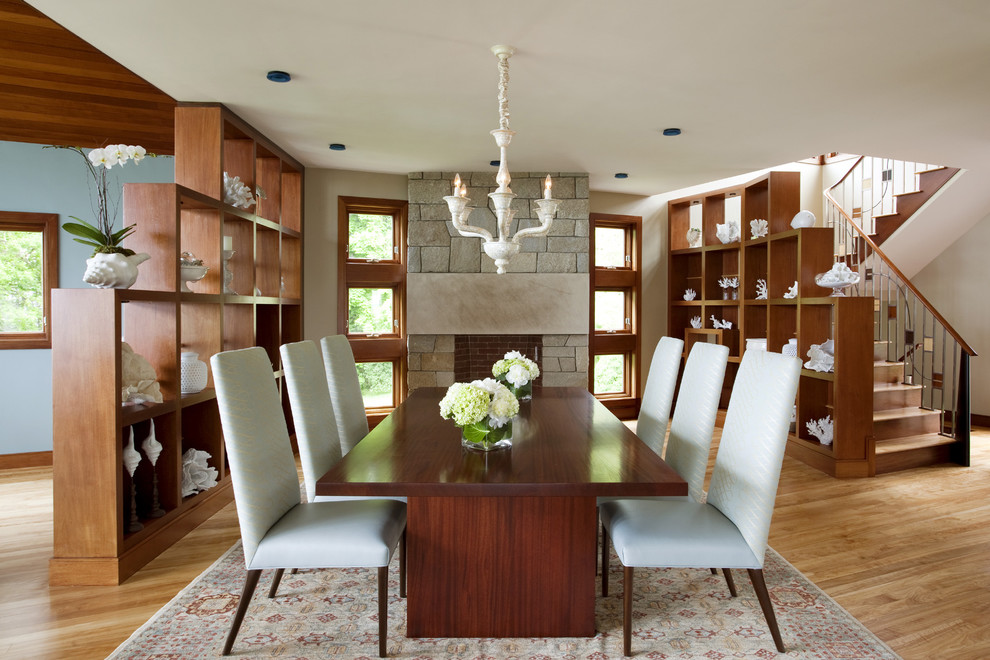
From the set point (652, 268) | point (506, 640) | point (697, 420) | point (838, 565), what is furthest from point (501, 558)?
point (652, 268)

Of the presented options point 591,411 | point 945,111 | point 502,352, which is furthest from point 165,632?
point 945,111

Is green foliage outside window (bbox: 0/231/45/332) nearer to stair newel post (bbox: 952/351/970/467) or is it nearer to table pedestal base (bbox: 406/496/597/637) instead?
table pedestal base (bbox: 406/496/597/637)

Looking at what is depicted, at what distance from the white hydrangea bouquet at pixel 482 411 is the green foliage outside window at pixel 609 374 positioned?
4.40 m

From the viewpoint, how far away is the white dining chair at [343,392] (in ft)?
10.0

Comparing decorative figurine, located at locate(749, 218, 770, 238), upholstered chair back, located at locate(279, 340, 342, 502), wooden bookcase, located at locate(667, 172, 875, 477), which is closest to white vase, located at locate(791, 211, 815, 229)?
wooden bookcase, located at locate(667, 172, 875, 477)

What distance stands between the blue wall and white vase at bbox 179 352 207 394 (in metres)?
2.02

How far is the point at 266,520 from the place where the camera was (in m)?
2.16

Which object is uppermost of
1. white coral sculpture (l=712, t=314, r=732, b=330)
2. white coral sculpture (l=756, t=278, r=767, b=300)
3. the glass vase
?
white coral sculpture (l=756, t=278, r=767, b=300)

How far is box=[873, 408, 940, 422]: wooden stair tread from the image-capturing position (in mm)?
4902

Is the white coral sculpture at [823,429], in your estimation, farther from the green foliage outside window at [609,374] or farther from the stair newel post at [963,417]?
the green foliage outside window at [609,374]

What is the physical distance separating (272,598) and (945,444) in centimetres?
494

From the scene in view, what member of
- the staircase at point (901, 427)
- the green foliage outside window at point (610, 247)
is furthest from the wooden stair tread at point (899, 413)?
the green foliage outside window at point (610, 247)

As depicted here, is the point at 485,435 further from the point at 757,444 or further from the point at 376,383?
the point at 376,383

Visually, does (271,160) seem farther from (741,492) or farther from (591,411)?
(741,492)
